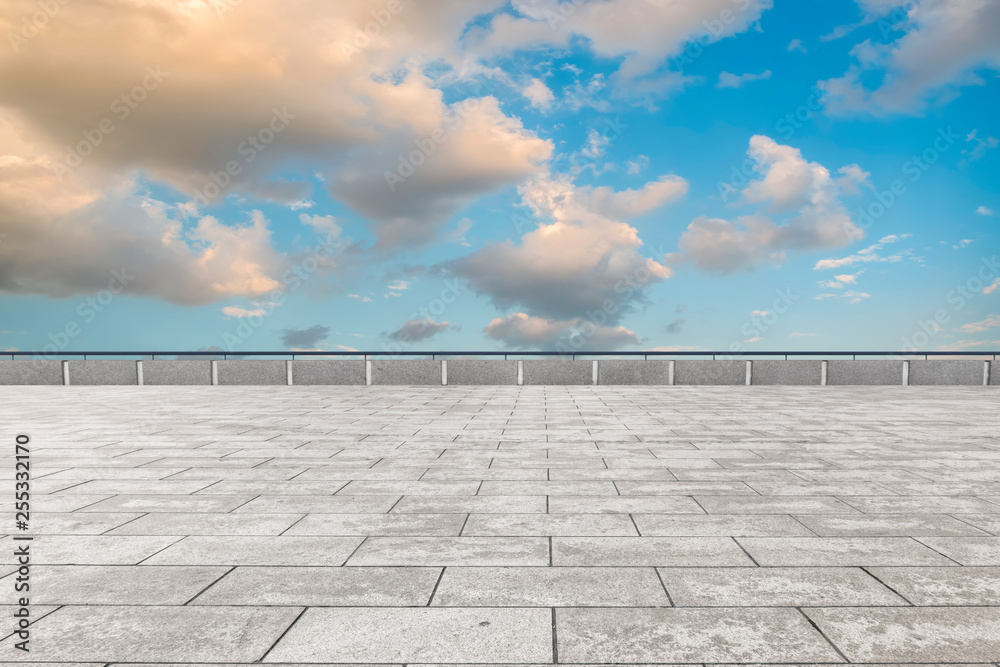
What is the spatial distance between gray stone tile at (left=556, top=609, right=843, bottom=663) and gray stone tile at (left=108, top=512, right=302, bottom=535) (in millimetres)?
2917

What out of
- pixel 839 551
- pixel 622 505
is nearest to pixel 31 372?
pixel 622 505

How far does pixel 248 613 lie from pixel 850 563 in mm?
4104

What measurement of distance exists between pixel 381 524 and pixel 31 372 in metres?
24.8

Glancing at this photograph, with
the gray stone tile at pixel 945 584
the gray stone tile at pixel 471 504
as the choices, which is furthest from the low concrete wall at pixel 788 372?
the gray stone tile at pixel 945 584

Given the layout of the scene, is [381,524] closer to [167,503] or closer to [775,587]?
[167,503]

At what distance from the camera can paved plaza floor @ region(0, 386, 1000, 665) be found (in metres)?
3.32

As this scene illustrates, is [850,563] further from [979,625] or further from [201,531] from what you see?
[201,531]

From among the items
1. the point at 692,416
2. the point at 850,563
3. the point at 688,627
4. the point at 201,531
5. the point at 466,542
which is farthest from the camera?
the point at 692,416

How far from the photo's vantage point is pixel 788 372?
71.4ft

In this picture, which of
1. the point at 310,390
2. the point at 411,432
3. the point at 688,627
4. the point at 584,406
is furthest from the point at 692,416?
the point at 310,390

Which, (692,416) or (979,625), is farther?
(692,416)

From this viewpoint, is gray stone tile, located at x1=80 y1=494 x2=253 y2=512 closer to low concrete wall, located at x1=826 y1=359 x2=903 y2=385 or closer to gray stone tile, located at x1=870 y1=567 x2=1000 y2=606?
gray stone tile, located at x1=870 y1=567 x2=1000 y2=606

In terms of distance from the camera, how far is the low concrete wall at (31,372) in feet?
76.3

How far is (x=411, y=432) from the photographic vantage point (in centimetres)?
1069
